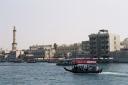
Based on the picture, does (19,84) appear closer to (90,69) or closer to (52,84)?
(52,84)

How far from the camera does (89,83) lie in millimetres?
67500

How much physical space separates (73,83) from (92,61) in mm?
25233

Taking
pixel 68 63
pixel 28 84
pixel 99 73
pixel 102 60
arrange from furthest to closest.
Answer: pixel 102 60, pixel 68 63, pixel 99 73, pixel 28 84

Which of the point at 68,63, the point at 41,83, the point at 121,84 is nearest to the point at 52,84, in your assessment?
the point at 41,83

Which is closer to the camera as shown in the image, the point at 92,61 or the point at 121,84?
the point at 121,84

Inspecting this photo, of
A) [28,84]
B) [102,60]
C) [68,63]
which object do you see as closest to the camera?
[28,84]

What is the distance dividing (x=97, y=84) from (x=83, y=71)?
84.1ft

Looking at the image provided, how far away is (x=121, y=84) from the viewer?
2574 inches

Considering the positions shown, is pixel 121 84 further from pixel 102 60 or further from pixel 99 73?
pixel 102 60

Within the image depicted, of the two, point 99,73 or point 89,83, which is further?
point 99,73

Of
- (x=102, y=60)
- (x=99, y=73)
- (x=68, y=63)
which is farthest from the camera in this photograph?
(x=102, y=60)

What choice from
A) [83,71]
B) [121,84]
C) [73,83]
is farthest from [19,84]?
[83,71]

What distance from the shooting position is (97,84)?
66000 millimetres

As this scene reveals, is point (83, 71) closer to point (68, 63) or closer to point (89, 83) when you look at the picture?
point (89, 83)
